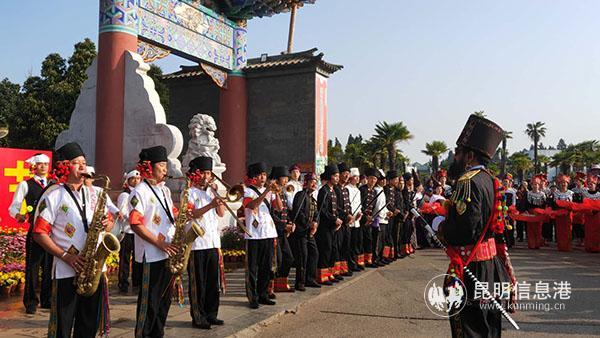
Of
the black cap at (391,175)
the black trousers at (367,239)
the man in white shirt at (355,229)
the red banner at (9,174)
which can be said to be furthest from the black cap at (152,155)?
the black cap at (391,175)

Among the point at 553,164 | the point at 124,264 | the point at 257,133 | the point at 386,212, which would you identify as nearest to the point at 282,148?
the point at 257,133

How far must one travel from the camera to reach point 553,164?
179 feet

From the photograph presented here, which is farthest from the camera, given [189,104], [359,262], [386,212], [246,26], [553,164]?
[553,164]

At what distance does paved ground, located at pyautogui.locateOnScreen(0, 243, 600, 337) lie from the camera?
5258mm

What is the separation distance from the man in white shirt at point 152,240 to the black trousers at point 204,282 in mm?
747

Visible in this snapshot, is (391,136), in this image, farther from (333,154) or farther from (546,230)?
(546,230)

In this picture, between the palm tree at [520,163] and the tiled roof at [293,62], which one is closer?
the tiled roof at [293,62]

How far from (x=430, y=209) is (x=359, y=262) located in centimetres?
221

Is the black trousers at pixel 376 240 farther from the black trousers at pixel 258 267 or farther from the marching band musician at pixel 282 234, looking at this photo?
the black trousers at pixel 258 267

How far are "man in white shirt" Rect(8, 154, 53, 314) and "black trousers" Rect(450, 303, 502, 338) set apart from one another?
15.8 ft

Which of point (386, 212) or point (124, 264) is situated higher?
point (386, 212)

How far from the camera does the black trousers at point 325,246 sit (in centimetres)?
784

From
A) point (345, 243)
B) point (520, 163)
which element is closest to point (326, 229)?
point (345, 243)

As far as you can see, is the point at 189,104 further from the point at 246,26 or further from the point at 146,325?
the point at 146,325
